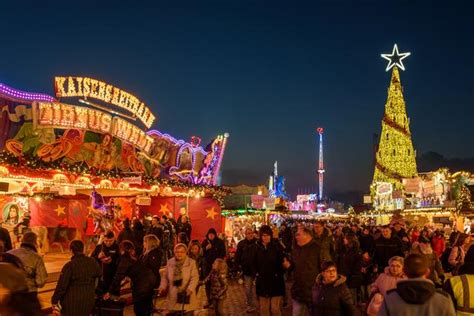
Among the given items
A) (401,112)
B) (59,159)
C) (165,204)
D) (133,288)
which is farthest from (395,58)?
(133,288)

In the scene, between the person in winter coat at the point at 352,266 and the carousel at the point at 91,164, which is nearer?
the person in winter coat at the point at 352,266

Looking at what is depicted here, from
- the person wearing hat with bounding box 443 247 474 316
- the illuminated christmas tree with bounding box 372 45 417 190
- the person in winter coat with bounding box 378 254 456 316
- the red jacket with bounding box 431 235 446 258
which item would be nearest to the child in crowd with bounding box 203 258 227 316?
the person wearing hat with bounding box 443 247 474 316

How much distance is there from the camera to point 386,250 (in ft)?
41.1

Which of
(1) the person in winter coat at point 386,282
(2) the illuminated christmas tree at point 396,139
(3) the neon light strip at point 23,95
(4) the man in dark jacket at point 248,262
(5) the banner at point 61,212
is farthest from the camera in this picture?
(2) the illuminated christmas tree at point 396,139

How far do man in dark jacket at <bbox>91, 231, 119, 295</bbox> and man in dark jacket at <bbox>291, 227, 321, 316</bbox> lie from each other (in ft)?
10.2

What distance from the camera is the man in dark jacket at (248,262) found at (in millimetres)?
10844

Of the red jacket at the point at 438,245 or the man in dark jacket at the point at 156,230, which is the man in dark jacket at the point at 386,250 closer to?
the red jacket at the point at 438,245

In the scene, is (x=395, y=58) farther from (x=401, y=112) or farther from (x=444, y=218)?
(x=444, y=218)

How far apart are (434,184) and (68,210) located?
131 feet

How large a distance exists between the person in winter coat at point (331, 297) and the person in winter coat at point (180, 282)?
Answer: 7.50ft

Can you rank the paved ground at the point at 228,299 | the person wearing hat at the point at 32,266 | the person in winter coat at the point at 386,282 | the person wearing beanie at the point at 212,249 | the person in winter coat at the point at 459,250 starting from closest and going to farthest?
1. the person in winter coat at the point at 386,282
2. the person wearing hat at the point at 32,266
3. the person in winter coat at the point at 459,250
4. the paved ground at the point at 228,299
5. the person wearing beanie at the point at 212,249

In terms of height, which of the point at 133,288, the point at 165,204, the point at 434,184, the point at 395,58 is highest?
the point at 395,58

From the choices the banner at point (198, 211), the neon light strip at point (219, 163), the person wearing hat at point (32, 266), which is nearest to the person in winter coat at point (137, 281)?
the person wearing hat at point (32, 266)

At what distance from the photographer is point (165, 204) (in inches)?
1045
